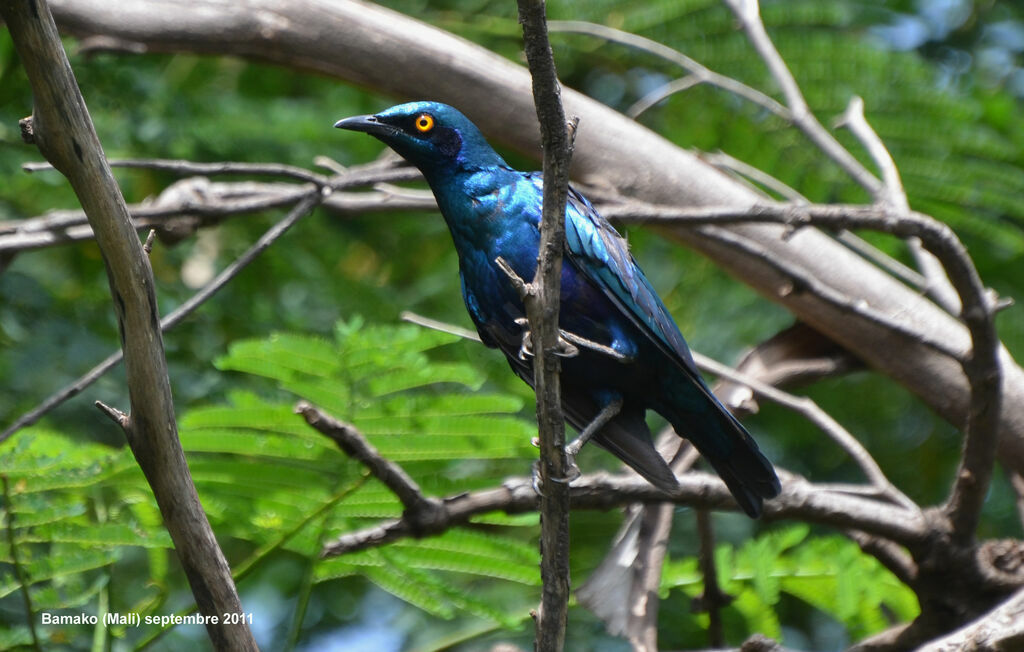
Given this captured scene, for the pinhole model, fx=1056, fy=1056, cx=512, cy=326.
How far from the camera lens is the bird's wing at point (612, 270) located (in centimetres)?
366

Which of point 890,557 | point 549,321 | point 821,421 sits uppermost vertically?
point 549,321

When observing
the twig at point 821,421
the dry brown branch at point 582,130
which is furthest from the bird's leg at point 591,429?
the dry brown branch at point 582,130

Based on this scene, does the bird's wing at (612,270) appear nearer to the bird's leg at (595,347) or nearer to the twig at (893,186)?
the bird's leg at (595,347)

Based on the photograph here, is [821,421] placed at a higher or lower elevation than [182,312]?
lower

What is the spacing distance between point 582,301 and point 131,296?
1756 millimetres

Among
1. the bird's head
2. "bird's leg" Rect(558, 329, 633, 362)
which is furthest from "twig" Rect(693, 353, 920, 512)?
the bird's head

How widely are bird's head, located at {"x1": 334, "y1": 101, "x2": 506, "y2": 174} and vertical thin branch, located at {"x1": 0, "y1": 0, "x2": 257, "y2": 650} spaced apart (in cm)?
153

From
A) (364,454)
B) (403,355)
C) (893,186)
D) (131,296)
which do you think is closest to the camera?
(131,296)

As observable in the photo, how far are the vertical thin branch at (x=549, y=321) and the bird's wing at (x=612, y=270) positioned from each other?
3.21ft

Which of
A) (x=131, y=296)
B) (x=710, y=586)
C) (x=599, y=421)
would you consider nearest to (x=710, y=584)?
(x=710, y=586)

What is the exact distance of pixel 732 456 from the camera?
385 centimetres

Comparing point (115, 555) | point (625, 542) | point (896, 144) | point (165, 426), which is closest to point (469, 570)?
point (625, 542)

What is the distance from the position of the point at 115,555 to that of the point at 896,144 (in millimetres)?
4486

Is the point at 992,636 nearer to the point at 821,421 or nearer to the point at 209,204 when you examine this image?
→ the point at 821,421
